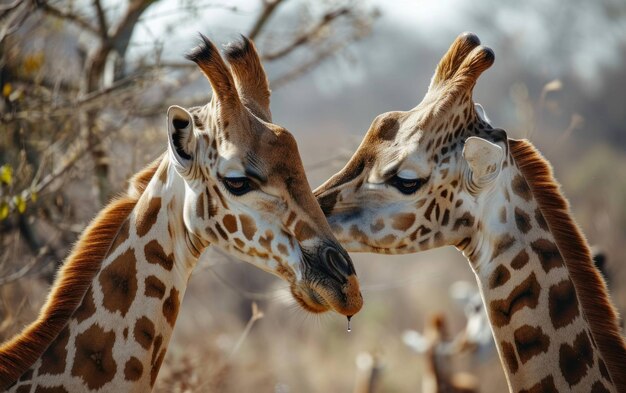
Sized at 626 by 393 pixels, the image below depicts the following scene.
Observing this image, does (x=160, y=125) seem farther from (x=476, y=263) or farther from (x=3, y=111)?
(x=476, y=263)

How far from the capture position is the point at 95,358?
5.31m

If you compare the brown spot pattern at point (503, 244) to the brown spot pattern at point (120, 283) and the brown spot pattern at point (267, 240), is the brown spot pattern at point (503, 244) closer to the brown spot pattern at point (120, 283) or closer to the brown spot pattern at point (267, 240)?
the brown spot pattern at point (267, 240)

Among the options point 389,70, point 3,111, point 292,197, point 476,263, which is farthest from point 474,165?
point 389,70

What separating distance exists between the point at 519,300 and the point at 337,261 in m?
1.17

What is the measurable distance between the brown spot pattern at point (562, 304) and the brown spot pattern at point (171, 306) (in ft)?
6.64

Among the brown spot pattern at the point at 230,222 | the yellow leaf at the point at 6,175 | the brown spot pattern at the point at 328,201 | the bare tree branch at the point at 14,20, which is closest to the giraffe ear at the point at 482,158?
the brown spot pattern at the point at 328,201

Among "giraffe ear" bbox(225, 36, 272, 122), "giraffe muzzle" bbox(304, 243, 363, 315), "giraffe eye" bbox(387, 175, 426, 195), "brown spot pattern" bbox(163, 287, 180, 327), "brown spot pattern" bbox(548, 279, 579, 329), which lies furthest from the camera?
"giraffe eye" bbox(387, 175, 426, 195)

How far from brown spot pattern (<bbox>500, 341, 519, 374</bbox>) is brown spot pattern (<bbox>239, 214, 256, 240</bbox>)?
5.04 feet

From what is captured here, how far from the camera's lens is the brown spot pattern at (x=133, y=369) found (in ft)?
17.4

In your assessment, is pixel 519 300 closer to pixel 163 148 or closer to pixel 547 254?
pixel 547 254

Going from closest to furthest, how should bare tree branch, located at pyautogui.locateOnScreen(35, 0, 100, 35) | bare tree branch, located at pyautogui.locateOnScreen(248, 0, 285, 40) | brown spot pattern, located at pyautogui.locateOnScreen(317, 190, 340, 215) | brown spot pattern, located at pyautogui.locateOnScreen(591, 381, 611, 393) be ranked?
1. brown spot pattern, located at pyautogui.locateOnScreen(591, 381, 611, 393)
2. brown spot pattern, located at pyautogui.locateOnScreen(317, 190, 340, 215)
3. bare tree branch, located at pyautogui.locateOnScreen(35, 0, 100, 35)
4. bare tree branch, located at pyautogui.locateOnScreen(248, 0, 285, 40)

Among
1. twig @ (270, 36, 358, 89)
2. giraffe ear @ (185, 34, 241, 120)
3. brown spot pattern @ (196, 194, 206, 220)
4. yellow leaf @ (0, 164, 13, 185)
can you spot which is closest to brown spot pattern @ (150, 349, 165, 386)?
brown spot pattern @ (196, 194, 206, 220)

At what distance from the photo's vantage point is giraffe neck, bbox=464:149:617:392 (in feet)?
18.6

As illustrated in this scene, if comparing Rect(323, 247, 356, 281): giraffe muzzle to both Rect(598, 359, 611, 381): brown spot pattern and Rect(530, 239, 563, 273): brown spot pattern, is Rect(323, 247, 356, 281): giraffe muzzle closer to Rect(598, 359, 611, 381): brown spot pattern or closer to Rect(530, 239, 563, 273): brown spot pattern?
Rect(530, 239, 563, 273): brown spot pattern
